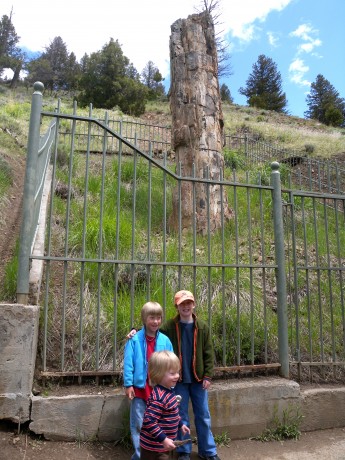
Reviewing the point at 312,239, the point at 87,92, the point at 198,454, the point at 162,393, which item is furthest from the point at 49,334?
the point at 87,92

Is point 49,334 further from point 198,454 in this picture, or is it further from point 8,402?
point 198,454

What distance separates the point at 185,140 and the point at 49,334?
4.10 meters

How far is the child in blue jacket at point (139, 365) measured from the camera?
270 centimetres

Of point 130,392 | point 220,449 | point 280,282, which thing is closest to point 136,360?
point 130,392

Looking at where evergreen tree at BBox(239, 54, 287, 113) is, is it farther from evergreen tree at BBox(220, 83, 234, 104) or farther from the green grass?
the green grass

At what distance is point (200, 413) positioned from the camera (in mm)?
2986

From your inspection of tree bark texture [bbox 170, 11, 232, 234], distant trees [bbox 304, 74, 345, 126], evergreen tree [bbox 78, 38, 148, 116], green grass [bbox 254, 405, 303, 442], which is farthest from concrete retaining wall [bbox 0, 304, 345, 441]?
distant trees [bbox 304, 74, 345, 126]

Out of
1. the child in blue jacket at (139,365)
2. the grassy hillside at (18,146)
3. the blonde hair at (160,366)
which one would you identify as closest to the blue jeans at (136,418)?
the child in blue jacket at (139,365)

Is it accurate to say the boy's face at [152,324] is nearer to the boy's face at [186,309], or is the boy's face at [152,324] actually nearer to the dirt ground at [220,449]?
the boy's face at [186,309]

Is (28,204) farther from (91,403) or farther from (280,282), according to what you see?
(280,282)

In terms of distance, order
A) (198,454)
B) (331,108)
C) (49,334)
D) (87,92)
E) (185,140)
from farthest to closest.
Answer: (331,108) → (87,92) → (185,140) → (49,334) → (198,454)

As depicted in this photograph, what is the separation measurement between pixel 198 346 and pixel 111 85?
2876 centimetres

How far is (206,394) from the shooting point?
3020mm

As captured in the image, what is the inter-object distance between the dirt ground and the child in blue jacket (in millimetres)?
347
